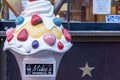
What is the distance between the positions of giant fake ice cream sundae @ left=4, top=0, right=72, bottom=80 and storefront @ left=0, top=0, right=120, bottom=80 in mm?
2346

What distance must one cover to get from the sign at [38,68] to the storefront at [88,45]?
2536 millimetres

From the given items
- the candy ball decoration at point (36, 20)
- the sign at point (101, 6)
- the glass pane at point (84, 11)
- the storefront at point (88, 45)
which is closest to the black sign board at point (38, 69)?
the candy ball decoration at point (36, 20)

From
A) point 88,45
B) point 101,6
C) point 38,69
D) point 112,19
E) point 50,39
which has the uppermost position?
point 101,6

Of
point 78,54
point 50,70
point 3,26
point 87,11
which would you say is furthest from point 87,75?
point 50,70

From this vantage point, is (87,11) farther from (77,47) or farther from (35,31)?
(35,31)

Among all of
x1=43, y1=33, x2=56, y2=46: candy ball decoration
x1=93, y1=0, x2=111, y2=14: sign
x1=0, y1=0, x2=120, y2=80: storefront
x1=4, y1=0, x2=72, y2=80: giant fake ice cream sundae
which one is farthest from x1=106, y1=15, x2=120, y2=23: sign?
x1=43, y1=33, x2=56, y2=46: candy ball decoration

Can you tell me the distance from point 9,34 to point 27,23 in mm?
288

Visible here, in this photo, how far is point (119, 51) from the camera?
27.3ft

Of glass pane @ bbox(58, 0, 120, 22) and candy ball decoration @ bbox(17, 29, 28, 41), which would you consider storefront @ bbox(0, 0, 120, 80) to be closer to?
glass pane @ bbox(58, 0, 120, 22)

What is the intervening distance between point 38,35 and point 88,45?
270 cm

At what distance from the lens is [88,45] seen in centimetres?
826

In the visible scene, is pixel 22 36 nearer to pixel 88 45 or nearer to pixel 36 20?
pixel 36 20

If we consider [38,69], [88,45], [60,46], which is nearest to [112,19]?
[88,45]

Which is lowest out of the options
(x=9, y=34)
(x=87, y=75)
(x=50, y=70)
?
(x=87, y=75)
